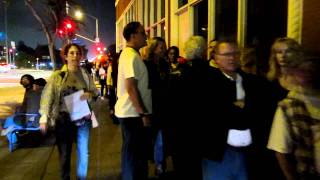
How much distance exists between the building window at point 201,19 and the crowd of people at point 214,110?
328cm

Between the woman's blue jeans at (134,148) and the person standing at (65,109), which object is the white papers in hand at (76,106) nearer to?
the person standing at (65,109)

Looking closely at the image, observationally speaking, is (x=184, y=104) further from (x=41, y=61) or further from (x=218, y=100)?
(x=41, y=61)

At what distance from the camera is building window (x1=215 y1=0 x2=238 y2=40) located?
7159 millimetres

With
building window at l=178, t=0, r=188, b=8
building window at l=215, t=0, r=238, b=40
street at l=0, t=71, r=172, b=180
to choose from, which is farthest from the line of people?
building window at l=178, t=0, r=188, b=8

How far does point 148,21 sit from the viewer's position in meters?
15.9

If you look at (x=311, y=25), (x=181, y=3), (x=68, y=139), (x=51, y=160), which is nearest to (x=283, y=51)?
(x=311, y=25)

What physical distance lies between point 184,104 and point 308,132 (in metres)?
1.16

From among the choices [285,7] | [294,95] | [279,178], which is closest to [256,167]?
[279,178]

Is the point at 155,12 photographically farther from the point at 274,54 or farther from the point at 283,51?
the point at 283,51

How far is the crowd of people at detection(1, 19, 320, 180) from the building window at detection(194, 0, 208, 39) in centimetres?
328

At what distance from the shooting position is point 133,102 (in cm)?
480

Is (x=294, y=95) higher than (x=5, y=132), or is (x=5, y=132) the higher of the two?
(x=294, y=95)

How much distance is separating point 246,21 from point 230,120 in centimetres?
359

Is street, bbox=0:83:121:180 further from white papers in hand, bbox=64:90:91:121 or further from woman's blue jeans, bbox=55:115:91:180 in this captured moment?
white papers in hand, bbox=64:90:91:121
